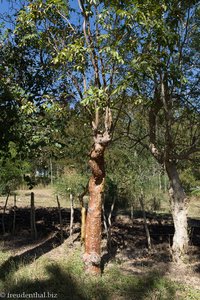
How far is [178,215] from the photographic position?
6449 mm

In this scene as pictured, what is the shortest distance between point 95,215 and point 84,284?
110cm

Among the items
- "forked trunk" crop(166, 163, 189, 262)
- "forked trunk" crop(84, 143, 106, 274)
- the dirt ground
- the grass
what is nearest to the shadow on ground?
the grass

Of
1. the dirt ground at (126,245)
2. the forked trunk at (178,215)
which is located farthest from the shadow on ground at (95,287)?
the forked trunk at (178,215)

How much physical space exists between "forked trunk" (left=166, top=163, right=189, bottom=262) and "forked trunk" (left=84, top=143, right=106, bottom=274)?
1877 millimetres

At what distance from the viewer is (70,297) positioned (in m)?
4.50

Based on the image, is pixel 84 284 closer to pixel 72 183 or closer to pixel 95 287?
pixel 95 287

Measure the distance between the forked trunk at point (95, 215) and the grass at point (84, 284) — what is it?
256mm

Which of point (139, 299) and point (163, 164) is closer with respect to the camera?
point (139, 299)

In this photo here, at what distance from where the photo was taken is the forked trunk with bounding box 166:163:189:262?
20.7 feet

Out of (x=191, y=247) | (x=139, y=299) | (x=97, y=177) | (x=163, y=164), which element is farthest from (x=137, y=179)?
(x=139, y=299)

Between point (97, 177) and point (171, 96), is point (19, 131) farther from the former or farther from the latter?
point (171, 96)

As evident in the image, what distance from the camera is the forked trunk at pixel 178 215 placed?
6312mm

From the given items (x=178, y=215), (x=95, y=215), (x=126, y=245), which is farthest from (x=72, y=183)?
(x=95, y=215)

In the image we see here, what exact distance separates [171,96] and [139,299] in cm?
378
